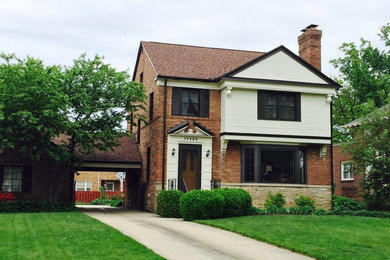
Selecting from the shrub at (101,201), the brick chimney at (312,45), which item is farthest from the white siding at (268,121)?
the shrub at (101,201)

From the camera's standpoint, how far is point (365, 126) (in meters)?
23.8

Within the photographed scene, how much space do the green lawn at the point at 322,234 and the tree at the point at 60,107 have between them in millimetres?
8892

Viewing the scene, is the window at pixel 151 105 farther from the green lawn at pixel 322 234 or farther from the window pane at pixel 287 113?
the green lawn at pixel 322 234

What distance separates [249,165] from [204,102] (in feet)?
12.5

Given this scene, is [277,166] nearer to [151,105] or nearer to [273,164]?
[273,164]

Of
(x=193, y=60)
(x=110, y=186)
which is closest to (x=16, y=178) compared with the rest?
(x=193, y=60)

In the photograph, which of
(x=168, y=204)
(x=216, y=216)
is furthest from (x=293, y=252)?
(x=168, y=204)

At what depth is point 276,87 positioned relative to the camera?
25672mm

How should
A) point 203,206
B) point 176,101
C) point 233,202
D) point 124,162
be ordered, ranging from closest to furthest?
point 203,206 < point 233,202 < point 176,101 < point 124,162

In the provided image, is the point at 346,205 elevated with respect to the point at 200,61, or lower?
lower

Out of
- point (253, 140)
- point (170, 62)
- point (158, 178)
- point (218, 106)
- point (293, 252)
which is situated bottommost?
point (293, 252)

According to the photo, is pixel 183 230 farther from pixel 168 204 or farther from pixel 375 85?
pixel 375 85

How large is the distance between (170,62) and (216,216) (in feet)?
33.0

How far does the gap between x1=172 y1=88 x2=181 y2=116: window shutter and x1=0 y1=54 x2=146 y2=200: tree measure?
5.58ft
